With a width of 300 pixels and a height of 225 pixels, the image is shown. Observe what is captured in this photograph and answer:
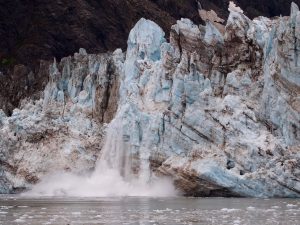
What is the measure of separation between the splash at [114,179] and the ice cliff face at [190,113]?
0.99 ft

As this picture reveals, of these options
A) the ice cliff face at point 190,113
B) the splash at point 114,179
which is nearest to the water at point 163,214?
the ice cliff face at point 190,113

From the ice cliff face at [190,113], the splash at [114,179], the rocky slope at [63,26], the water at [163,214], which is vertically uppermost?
the rocky slope at [63,26]

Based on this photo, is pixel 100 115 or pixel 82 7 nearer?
pixel 100 115

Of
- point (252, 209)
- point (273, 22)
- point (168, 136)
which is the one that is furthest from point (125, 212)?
point (273, 22)

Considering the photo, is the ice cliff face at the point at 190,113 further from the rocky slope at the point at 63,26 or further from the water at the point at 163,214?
the rocky slope at the point at 63,26

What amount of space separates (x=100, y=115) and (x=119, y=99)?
5.04 ft

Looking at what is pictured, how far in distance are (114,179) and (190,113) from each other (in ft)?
15.9

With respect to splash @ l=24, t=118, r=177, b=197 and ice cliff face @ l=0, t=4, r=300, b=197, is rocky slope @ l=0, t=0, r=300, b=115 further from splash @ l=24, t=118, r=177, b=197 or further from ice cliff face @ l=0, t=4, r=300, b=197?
splash @ l=24, t=118, r=177, b=197

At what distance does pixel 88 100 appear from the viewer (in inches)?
1469

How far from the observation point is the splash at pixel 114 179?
3058cm

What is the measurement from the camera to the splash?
100ft

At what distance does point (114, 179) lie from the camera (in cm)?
3203

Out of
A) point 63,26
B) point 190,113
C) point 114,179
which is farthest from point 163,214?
point 63,26

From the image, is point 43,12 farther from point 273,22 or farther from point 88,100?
point 273,22
